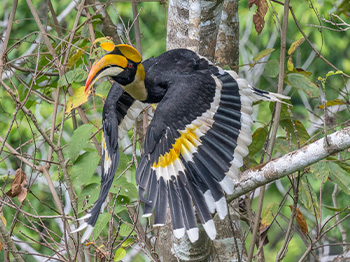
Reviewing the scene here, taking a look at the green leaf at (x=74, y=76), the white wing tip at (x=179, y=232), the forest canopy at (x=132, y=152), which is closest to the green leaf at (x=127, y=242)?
the forest canopy at (x=132, y=152)

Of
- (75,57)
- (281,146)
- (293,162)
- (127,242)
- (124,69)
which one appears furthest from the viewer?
(75,57)

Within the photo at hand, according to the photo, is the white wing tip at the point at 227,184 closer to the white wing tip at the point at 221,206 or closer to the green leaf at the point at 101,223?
the white wing tip at the point at 221,206

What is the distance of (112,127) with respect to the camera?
1580mm

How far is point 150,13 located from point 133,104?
1856 mm

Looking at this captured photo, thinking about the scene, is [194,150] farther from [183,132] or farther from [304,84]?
[304,84]

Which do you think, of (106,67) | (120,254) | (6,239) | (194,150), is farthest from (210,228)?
(6,239)

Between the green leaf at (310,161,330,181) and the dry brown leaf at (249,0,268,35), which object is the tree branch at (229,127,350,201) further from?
the dry brown leaf at (249,0,268,35)

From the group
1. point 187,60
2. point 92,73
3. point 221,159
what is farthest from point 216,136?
point 92,73

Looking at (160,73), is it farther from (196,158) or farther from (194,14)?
(196,158)

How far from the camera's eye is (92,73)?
1.42m

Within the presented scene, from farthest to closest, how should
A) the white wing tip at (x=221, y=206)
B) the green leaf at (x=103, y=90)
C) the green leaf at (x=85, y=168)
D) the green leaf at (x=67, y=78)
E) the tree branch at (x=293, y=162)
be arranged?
the green leaf at (x=103, y=90) → the green leaf at (x=67, y=78) → the green leaf at (x=85, y=168) → the white wing tip at (x=221, y=206) → the tree branch at (x=293, y=162)

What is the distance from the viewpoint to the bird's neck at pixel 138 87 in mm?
1627

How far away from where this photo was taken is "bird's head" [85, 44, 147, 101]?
1.45 meters

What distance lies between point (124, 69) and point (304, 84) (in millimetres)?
650
